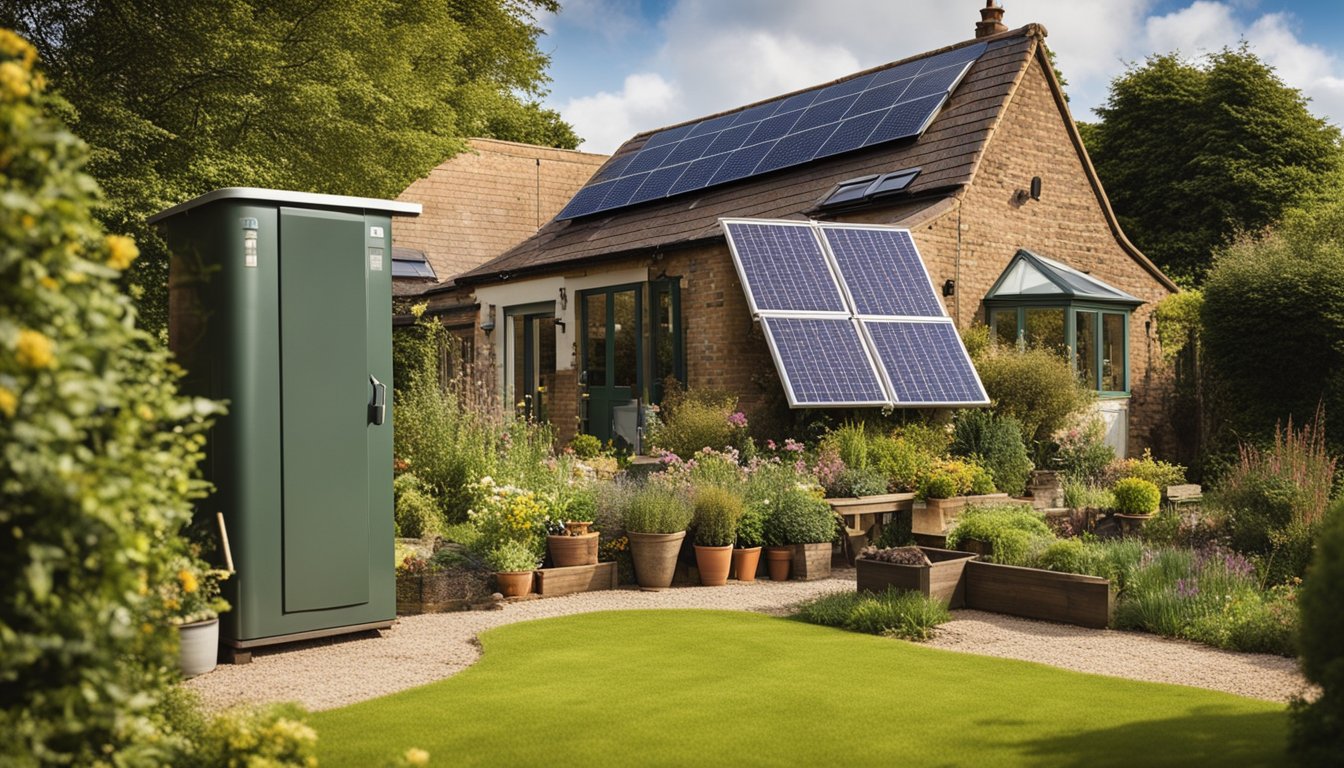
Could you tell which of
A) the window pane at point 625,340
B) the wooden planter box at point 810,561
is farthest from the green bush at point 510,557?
the window pane at point 625,340

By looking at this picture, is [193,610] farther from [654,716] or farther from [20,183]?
[20,183]

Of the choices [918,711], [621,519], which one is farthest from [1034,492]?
[918,711]

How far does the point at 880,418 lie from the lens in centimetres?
1294

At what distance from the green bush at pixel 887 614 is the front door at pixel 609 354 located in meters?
8.59

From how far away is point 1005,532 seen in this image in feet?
29.1

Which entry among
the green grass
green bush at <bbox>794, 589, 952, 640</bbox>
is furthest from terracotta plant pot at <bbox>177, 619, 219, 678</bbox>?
green bush at <bbox>794, 589, 952, 640</bbox>

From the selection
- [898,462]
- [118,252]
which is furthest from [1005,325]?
[118,252]

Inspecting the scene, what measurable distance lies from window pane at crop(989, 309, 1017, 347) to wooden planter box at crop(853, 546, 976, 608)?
779 centimetres

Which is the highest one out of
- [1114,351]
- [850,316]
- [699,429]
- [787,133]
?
[787,133]

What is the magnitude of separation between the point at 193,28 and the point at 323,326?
9.14 meters

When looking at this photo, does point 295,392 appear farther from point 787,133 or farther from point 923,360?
point 787,133

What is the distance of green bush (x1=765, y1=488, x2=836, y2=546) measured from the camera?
10.2 meters

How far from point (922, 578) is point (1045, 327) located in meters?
8.67

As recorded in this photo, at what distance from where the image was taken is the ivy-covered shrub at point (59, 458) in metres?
2.49
